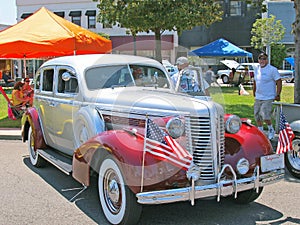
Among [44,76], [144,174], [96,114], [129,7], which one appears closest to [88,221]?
[144,174]

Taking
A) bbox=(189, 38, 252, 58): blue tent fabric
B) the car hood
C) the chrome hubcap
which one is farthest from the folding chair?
bbox=(189, 38, 252, 58): blue tent fabric

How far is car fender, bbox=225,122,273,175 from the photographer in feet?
15.4

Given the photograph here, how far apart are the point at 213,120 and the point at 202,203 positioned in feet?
4.49

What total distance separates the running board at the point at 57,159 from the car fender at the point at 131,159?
928mm

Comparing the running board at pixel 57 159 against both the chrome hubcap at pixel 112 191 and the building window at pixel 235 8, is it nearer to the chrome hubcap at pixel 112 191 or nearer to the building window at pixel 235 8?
the chrome hubcap at pixel 112 191

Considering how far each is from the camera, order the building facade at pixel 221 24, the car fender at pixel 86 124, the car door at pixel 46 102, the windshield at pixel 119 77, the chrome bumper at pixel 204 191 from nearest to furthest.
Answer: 1. the chrome bumper at pixel 204 191
2. the car fender at pixel 86 124
3. the windshield at pixel 119 77
4. the car door at pixel 46 102
5. the building facade at pixel 221 24

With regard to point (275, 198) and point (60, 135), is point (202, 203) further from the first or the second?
point (60, 135)

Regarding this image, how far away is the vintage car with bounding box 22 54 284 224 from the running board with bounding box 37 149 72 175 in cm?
2

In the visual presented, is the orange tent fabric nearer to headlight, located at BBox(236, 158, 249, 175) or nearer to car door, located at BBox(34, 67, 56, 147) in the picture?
car door, located at BBox(34, 67, 56, 147)

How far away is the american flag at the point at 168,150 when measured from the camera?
4129 mm

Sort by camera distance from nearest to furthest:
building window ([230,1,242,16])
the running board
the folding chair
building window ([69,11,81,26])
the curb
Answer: the running board → the curb → the folding chair → building window ([230,1,242,16]) → building window ([69,11,81,26])

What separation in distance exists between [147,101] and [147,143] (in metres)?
0.88

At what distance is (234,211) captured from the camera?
4.92 m

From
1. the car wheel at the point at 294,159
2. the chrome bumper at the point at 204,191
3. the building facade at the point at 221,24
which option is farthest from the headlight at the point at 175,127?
the building facade at the point at 221,24
